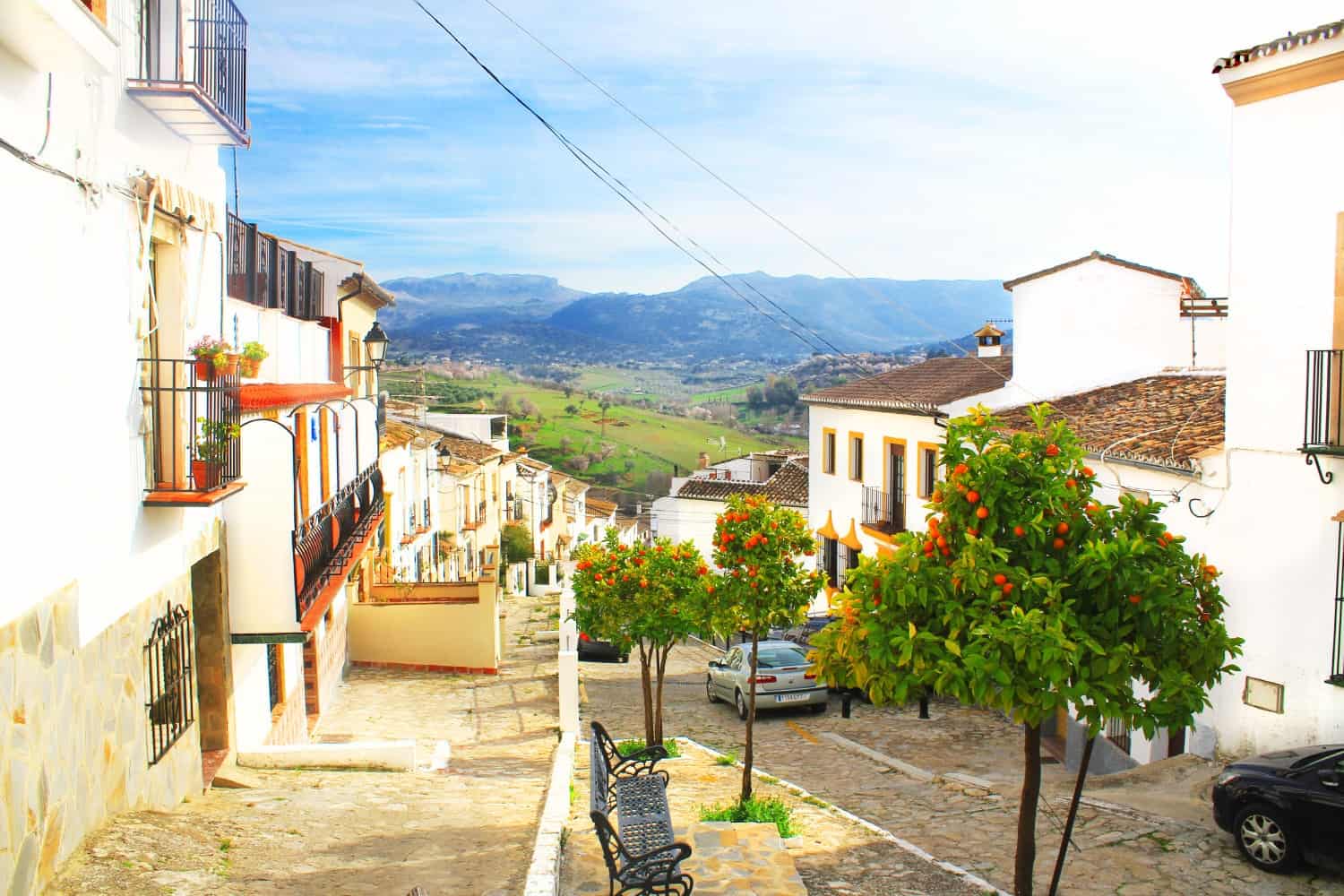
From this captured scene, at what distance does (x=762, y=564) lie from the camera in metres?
10.4

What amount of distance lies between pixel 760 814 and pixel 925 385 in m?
15.2

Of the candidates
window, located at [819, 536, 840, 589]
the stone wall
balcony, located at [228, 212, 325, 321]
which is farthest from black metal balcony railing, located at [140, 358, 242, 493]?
window, located at [819, 536, 840, 589]

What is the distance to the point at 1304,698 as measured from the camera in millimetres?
9906

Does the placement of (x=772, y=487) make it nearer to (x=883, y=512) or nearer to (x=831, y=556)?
(x=831, y=556)

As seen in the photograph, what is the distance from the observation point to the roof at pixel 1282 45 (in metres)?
9.46

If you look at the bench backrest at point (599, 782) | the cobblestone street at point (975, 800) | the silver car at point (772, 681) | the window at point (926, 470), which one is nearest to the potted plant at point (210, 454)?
the bench backrest at point (599, 782)

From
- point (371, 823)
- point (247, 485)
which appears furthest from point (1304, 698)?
point (247, 485)

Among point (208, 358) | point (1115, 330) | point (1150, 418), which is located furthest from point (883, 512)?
point (208, 358)

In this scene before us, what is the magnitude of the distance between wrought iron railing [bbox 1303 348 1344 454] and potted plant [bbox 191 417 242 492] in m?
9.30

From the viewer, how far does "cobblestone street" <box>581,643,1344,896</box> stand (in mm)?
7887

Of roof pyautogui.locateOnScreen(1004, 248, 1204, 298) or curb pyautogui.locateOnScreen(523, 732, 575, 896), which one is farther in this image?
roof pyautogui.locateOnScreen(1004, 248, 1204, 298)

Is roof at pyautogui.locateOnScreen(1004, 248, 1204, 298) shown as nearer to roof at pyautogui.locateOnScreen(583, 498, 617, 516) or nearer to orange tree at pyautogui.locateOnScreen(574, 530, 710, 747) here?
orange tree at pyautogui.locateOnScreen(574, 530, 710, 747)

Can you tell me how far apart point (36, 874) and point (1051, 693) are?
5423mm

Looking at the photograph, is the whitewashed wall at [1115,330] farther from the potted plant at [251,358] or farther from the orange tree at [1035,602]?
the potted plant at [251,358]
